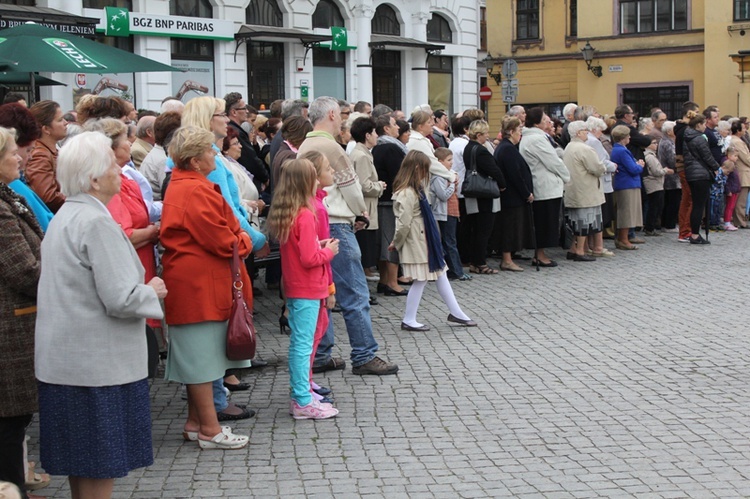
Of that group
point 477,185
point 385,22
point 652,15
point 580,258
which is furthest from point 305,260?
point 652,15

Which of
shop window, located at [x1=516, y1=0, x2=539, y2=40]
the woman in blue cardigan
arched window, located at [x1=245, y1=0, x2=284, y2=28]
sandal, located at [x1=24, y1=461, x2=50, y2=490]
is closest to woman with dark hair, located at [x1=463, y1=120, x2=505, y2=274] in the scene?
the woman in blue cardigan

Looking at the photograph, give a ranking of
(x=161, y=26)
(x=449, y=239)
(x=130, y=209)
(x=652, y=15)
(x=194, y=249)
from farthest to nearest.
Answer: (x=652, y=15) < (x=161, y=26) < (x=449, y=239) < (x=130, y=209) < (x=194, y=249)

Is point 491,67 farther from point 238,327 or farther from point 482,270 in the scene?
point 238,327

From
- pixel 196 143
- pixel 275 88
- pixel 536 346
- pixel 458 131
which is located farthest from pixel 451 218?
pixel 275 88

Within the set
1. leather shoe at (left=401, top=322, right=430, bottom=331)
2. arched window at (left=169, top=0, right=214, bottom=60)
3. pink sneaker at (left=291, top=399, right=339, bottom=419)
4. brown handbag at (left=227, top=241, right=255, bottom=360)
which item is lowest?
pink sneaker at (left=291, top=399, right=339, bottom=419)

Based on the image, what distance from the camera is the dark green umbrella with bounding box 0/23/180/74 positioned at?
11.0 m

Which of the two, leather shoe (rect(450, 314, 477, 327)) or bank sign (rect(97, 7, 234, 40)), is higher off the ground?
bank sign (rect(97, 7, 234, 40))

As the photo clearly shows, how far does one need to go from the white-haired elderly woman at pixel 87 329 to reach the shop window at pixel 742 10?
Result: 123 feet

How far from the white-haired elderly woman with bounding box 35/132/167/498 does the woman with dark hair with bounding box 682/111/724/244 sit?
1302 centimetres

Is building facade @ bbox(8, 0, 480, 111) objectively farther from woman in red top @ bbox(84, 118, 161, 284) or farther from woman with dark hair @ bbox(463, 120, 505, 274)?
woman in red top @ bbox(84, 118, 161, 284)

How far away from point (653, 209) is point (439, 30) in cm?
1942

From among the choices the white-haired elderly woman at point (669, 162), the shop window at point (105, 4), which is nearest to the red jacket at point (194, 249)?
the white-haired elderly woman at point (669, 162)

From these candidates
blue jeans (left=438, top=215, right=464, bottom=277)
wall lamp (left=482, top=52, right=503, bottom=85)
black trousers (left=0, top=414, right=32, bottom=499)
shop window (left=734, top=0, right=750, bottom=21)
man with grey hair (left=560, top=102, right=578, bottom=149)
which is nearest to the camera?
black trousers (left=0, top=414, right=32, bottom=499)

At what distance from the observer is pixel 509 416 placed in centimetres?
705
